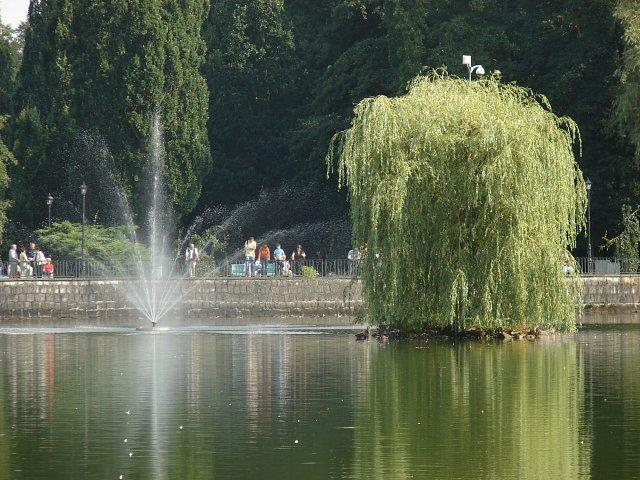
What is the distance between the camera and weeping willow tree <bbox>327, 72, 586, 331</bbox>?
114 ft

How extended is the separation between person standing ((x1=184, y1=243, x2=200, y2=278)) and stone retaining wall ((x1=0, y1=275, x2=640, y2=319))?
60.6 inches

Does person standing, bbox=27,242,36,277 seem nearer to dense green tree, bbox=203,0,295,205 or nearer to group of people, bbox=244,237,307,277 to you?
group of people, bbox=244,237,307,277

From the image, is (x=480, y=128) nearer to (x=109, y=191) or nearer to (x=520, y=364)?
(x=520, y=364)

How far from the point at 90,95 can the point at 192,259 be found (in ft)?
31.6

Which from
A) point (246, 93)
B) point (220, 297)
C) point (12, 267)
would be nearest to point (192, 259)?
point (220, 297)

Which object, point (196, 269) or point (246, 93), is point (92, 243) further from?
point (246, 93)

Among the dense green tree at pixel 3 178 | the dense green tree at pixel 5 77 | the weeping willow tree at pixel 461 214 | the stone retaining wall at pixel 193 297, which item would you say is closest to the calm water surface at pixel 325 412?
the weeping willow tree at pixel 461 214

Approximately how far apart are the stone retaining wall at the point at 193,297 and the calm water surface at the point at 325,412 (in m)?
A: 17.9

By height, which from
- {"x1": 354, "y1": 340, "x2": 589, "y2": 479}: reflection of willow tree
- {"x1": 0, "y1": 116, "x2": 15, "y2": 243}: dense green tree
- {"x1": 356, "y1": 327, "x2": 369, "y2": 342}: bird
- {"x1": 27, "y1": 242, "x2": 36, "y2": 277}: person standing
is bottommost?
{"x1": 354, "y1": 340, "x2": 589, "y2": 479}: reflection of willow tree

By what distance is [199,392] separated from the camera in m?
25.0

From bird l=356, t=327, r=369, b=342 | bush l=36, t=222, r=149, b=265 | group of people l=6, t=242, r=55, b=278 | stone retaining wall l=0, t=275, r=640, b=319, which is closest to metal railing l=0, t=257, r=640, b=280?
group of people l=6, t=242, r=55, b=278

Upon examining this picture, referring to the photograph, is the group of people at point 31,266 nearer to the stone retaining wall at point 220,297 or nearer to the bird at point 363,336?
the stone retaining wall at point 220,297

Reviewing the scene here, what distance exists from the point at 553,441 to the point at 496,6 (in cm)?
5145

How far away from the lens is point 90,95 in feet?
205
